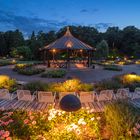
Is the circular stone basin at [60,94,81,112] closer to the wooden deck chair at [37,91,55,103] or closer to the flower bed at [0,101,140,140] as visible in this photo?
the flower bed at [0,101,140,140]

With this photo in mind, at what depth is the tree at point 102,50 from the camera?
48.4 metres

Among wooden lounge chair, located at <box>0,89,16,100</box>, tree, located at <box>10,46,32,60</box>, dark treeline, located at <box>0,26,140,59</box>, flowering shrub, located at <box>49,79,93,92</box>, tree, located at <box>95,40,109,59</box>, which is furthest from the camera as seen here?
dark treeline, located at <box>0,26,140,59</box>

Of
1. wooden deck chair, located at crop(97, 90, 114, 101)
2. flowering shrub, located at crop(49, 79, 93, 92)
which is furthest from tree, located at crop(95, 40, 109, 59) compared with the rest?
wooden deck chair, located at crop(97, 90, 114, 101)

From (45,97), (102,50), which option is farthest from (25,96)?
(102,50)

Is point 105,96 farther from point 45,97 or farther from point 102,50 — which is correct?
point 102,50

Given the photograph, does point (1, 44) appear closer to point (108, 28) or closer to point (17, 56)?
point (17, 56)

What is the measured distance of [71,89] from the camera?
12617mm

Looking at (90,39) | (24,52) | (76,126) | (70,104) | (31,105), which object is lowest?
(31,105)

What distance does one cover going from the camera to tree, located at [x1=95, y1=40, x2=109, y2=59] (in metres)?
48.4

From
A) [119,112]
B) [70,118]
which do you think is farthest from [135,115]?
[70,118]

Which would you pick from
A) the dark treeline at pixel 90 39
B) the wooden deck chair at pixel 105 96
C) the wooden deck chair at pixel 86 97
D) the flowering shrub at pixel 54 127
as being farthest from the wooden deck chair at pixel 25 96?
the dark treeline at pixel 90 39

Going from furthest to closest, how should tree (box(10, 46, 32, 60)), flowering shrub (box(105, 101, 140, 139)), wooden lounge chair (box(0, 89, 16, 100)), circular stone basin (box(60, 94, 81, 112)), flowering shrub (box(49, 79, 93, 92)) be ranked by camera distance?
tree (box(10, 46, 32, 60)) < flowering shrub (box(49, 79, 93, 92)) < wooden lounge chair (box(0, 89, 16, 100)) < flowering shrub (box(105, 101, 140, 139)) < circular stone basin (box(60, 94, 81, 112))

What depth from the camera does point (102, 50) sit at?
48.9 m

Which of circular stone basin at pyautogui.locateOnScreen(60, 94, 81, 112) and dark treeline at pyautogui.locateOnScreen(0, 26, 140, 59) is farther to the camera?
dark treeline at pyautogui.locateOnScreen(0, 26, 140, 59)
